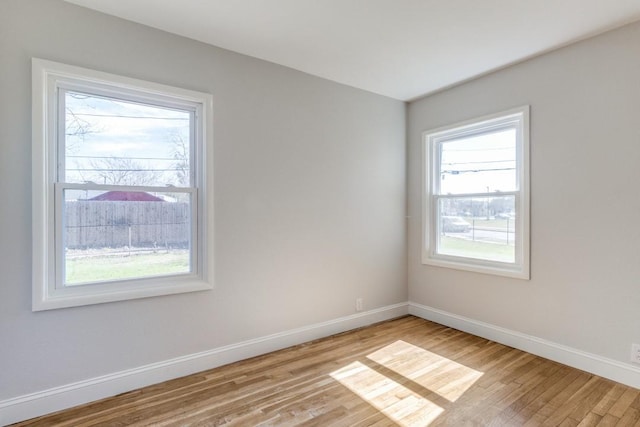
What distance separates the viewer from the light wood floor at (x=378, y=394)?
2.03m

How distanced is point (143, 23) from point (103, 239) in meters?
1.57

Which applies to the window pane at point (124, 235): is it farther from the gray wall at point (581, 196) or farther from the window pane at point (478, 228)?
the gray wall at point (581, 196)

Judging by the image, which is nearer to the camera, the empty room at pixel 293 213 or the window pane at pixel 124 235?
the empty room at pixel 293 213

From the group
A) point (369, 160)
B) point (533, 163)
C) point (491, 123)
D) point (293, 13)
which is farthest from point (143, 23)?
point (533, 163)

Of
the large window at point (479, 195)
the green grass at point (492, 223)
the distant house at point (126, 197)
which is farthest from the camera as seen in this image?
the green grass at point (492, 223)

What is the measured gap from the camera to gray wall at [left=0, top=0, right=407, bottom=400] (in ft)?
6.69

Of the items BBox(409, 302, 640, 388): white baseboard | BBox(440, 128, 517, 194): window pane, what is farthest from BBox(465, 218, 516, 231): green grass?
BBox(409, 302, 640, 388): white baseboard

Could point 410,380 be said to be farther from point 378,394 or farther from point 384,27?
point 384,27

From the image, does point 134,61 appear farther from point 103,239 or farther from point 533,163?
point 533,163

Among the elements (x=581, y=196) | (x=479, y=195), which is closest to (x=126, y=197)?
(x=479, y=195)

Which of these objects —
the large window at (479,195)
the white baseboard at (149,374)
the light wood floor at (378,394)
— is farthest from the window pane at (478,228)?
the white baseboard at (149,374)

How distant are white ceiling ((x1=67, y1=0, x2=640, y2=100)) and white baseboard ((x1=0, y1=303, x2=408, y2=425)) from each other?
8.16 ft

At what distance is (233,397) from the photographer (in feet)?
7.45

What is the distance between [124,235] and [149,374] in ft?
3.38
